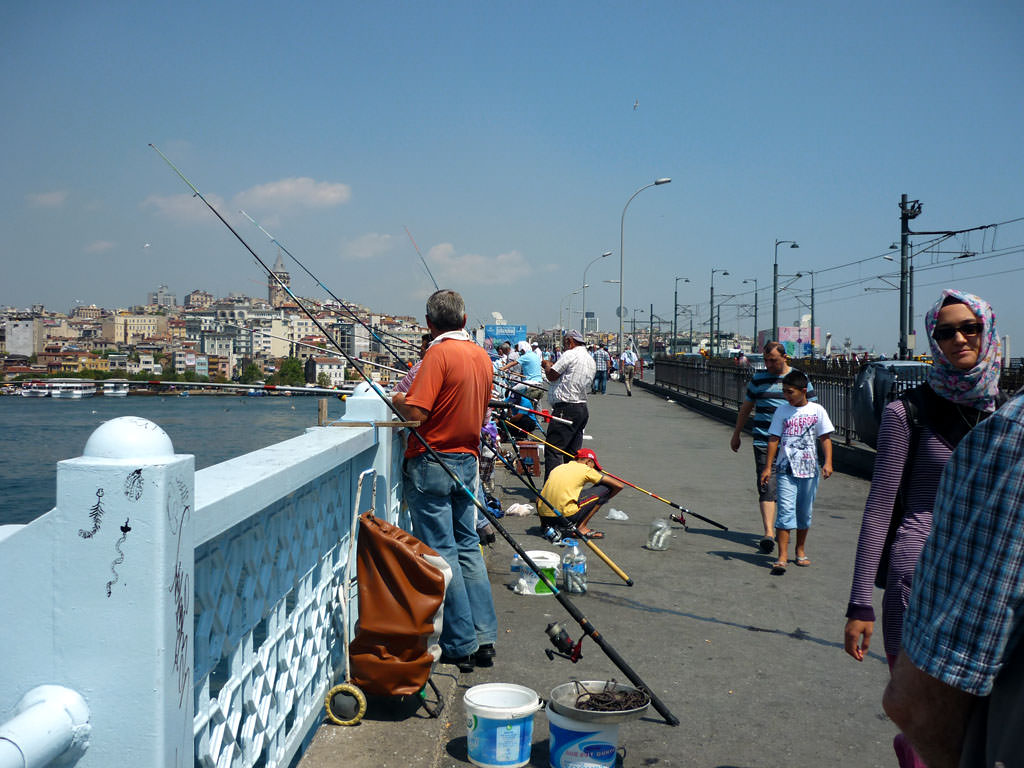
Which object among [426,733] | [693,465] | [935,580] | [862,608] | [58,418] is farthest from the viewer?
[693,465]

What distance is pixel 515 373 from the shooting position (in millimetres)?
17234

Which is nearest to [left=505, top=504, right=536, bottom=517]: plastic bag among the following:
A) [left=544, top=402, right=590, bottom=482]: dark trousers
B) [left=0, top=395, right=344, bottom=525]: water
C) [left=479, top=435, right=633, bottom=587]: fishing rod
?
[left=544, top=402, right=590, bottom=482]: dark trousers

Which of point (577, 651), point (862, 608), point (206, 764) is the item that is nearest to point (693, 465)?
point (577, 651)

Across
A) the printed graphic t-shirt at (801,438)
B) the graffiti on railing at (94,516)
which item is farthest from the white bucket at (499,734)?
the printed graphic t-shirt at (801,438)

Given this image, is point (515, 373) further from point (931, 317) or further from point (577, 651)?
point (931, 317)

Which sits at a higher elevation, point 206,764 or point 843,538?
point 206,764

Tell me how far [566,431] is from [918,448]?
7.11 m

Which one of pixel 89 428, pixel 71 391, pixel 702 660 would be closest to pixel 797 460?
pixel 702 660

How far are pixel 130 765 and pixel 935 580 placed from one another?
1682 millimetres

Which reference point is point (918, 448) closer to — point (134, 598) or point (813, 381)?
point (134, 598)

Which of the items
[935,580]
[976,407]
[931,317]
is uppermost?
[931,317]

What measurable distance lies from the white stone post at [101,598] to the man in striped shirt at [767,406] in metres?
6.74

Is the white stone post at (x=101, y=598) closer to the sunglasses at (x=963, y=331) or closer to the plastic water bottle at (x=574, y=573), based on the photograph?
the sunglasses at (x=963, y=331)

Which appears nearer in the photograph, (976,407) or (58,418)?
(976,407)
